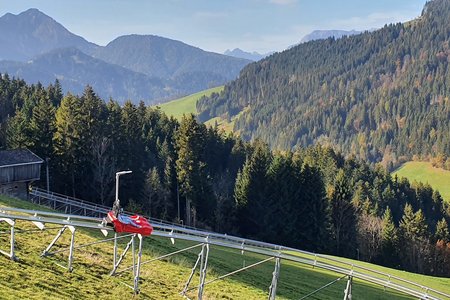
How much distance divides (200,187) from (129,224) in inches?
2211

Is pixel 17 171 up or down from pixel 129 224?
down

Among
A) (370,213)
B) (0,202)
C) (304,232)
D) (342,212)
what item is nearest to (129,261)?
(0,202)

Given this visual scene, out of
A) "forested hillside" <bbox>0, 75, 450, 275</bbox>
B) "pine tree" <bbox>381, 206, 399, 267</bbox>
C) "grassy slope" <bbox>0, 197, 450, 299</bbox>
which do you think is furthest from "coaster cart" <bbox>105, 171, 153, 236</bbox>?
"pine tree" <bbox>381, 206, 399, 267</bbox>

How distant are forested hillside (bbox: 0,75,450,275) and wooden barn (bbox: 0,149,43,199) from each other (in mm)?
9192

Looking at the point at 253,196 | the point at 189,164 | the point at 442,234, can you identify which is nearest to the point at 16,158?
the point at 189,164

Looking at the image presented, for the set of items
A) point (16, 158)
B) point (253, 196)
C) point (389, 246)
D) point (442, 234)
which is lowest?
point (442, 234)

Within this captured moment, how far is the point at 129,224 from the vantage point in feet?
69.6

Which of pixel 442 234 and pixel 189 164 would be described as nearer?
pixel 189 164

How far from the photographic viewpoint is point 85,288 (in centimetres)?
2011

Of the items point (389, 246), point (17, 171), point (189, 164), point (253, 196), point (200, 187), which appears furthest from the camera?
point (389, 246)

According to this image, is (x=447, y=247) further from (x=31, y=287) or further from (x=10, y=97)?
(x=10, y=97)

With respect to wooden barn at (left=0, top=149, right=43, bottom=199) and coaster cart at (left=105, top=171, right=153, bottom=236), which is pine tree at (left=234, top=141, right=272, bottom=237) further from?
coaster cart at (left=105, top=171, right=153, bottom=236)

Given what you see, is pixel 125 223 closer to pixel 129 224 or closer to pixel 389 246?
pixel 129 224

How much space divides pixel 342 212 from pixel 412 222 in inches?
786
